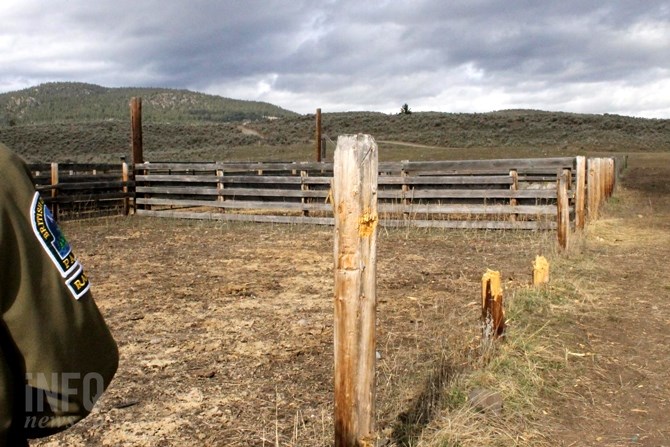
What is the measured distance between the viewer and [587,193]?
10.8m

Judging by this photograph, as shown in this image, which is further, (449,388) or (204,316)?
(204,316)

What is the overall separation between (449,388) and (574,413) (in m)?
0.77

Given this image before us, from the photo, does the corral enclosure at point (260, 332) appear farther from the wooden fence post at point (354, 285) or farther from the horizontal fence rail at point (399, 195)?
the horizontal fence rail at point (399, 195)

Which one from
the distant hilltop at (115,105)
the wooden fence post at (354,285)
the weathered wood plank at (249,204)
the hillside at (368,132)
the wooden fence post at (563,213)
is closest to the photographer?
the wooden fence post at (354,285)

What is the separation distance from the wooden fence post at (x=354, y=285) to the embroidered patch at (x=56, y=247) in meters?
1.41

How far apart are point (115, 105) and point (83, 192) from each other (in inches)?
4266

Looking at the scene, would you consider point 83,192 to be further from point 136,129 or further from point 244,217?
point 244,217

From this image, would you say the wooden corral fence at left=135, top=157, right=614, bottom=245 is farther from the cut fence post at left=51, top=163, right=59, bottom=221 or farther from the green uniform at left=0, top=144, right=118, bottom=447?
the green uniform at left=0, top=144, right=118, bottom=447

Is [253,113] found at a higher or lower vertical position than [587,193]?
higher

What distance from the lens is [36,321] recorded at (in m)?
1.09

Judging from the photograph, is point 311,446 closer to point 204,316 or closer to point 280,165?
point 204,316

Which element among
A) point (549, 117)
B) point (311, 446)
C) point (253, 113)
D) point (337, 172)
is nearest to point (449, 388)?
point (311, 446)

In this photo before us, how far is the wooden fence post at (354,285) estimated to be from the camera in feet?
8.16

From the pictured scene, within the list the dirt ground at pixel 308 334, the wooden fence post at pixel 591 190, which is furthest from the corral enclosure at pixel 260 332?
the wooden fence post at pixel 591 190
